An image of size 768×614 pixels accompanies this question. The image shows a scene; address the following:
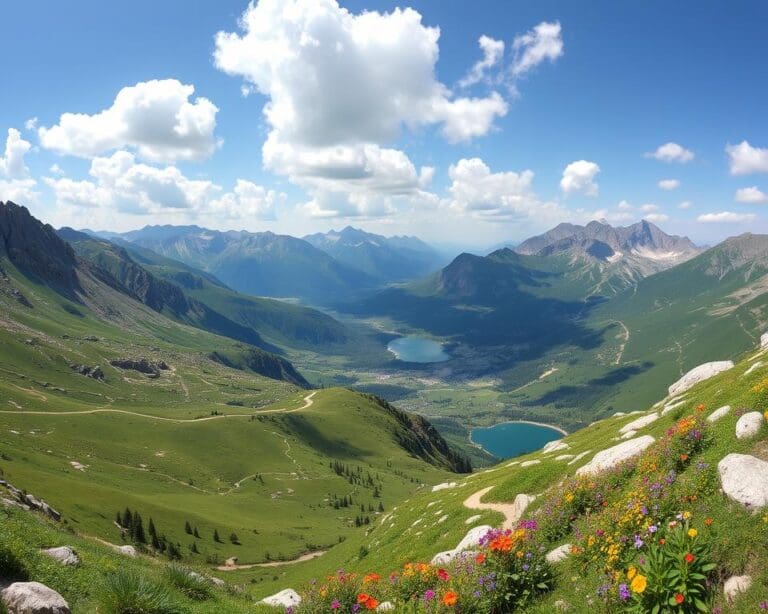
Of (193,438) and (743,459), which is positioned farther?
(193,438)

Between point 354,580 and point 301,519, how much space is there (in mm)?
135846

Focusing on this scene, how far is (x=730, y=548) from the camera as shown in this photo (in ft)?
37.7

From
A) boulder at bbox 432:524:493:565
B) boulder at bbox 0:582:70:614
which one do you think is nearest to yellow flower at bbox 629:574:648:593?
boulder at bbox 432:524:493:565

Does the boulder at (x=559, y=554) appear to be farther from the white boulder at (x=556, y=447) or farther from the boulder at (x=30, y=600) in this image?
the white boulder at (x=556, y=447)

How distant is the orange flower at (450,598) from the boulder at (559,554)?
4828mm

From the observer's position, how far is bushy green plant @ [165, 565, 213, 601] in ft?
56.7

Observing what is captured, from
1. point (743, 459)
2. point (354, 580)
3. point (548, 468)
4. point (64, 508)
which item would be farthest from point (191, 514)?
point (743, 459)

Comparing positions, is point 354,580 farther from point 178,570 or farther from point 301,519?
point 301,519

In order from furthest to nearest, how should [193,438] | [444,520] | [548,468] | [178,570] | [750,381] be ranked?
1. [193,438]
2. [444,520]
3. [548,468]
4. [750,381]
5. [178,570]

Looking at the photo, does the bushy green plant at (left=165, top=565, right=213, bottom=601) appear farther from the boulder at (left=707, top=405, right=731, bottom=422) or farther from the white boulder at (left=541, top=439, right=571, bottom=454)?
the white boulder at (left=541, top=439, right=571, bottom=454)

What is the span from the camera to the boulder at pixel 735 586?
407 inches

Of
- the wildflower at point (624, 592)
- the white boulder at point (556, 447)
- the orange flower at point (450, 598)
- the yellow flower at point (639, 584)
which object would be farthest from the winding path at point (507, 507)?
the yellow flower at point (639, 584)

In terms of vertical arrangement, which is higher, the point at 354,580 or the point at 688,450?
the point at 688,450

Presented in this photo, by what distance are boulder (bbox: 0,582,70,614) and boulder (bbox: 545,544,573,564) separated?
14.7 m
